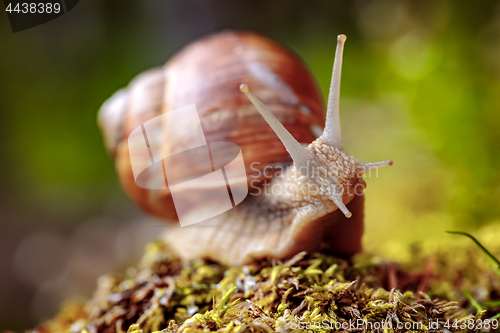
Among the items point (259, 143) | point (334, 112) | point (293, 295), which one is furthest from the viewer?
point (259, 143)

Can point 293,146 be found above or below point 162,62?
below

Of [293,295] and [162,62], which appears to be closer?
[293,295]

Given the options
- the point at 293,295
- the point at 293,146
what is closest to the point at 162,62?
the point at 293,146

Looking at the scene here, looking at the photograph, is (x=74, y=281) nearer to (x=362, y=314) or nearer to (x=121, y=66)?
(x=121, y=66)

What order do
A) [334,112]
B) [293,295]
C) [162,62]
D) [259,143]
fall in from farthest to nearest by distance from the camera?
1. [162,62]
2. [259,143]
3. [334,112]
4. [293,295]

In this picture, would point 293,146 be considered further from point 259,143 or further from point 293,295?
point 293,295

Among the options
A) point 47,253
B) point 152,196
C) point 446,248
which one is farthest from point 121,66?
point 446,248

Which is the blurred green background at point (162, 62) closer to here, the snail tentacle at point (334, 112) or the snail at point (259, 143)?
the snail at point (259, 143)

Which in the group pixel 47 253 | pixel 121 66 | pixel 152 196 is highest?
pixel 121 66
